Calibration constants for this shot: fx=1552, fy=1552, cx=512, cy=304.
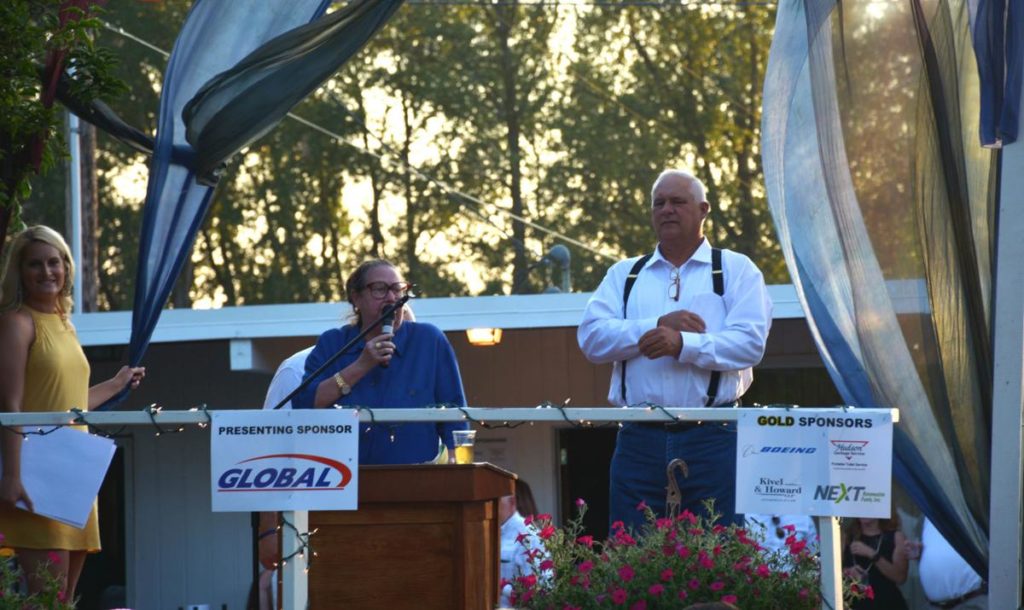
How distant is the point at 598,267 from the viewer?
26.3 m

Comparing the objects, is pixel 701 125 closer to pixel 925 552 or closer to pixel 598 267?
pixel 598 267

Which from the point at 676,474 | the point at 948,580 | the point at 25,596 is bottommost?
the point at 948,580

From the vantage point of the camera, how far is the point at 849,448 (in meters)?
3.79

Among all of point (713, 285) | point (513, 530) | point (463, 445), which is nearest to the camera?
point (463, 445)

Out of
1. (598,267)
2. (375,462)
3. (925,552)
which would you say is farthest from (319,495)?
(598,267)

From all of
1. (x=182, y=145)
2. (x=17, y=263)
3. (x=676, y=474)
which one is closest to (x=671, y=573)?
(x=676, y=474)

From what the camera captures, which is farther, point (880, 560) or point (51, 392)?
point (880, 560)

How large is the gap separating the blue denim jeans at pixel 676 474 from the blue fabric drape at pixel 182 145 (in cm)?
164

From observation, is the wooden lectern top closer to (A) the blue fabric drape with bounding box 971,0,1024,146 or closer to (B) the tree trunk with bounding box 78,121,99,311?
(A) the blue fabric drape with bounding box 971,0,1024,146

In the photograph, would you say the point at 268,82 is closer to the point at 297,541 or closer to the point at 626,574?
the point at 297,541

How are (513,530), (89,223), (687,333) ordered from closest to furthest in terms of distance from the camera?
(687,333)
(513,530)
(89,223)

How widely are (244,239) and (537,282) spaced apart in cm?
543

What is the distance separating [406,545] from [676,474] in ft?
3.68

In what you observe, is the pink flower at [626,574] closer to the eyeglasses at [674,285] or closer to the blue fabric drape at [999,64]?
the eyeglasses at [674,285]
